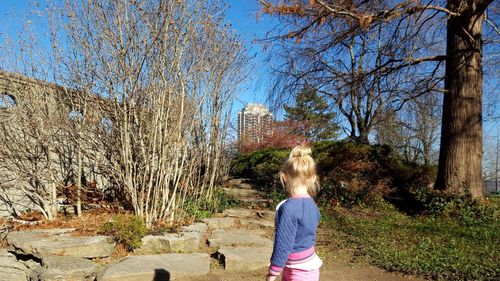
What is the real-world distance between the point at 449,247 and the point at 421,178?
4344mm

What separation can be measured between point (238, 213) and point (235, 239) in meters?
2.21

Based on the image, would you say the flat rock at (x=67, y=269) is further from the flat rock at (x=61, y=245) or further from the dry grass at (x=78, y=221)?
the dry grass at (x=78, y=221)

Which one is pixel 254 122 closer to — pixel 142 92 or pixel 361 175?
pixel 361 175

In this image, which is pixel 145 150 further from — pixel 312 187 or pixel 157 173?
pixel 312 187

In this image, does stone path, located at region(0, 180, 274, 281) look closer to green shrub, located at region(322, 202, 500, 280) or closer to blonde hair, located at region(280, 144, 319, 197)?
green shrub, located at region(322, 202, 500, 280)

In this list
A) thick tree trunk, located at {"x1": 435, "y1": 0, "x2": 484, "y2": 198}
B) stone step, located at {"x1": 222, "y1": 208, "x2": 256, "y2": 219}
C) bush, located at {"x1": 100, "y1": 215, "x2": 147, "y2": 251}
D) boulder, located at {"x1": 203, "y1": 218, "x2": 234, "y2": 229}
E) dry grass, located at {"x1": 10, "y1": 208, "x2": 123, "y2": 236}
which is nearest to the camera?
bush, located at {"x1": 100, "y1": 215, "x2": 147, "y2": 251}

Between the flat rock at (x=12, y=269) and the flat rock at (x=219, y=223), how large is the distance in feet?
9.50

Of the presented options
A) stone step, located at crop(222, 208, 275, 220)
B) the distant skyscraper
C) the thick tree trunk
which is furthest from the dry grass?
the distant skyscraper

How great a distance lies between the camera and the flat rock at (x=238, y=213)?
8133mm

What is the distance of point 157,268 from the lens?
452 cm

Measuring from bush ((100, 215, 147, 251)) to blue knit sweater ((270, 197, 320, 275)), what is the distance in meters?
2.99

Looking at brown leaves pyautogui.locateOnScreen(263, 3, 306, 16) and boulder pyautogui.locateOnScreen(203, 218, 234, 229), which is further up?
brown leaves pyautogui.locateOnScreen(263, 3, 306, 16)

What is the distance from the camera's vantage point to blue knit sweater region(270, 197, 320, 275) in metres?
2.59

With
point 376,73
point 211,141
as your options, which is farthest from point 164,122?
point 376,73
